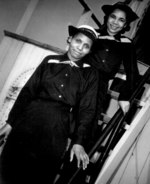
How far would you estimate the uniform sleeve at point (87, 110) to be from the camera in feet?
7.41

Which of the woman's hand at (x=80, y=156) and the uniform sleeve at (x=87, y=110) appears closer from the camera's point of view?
the woman's hand at (x=80, y=156)

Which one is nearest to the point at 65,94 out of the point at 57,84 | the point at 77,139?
the point at 57,84

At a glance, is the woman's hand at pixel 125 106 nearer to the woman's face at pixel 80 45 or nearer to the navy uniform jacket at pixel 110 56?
the navy uniform jacket at pixel 110 56

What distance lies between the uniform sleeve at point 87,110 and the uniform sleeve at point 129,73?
14.7 inches

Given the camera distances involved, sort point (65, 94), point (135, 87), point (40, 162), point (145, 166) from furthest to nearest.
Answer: point (145, 166), point (135, 87), point (65, 94), point (40, 162)

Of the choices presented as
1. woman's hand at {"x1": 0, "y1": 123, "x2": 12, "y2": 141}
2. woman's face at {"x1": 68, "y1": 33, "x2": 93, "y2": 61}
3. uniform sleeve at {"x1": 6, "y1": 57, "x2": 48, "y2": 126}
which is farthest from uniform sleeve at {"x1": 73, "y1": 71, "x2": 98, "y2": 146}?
woman's hand at {"x1": 0, "y1": 123, "x2": 12, "y2": 141}

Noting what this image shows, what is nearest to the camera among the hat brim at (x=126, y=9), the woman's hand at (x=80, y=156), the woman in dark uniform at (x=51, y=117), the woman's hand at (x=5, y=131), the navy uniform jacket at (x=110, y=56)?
the woman's hand at (x=80, y=156)

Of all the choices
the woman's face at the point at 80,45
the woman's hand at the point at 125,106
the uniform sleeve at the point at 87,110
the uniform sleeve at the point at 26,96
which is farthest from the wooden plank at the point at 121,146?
the uniform sleeve at the point at 26,96

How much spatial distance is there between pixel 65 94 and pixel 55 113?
234 millimetres

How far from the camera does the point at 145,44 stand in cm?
628

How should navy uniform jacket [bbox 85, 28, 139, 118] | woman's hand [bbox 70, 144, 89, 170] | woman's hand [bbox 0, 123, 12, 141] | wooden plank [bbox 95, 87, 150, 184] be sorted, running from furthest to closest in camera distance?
navy uniform jacket [bbox 85, 28, 139, 118], wooden plank [bbox 95, 87, 150, 184], woman's hand [bbox 0, 123, 12, 141], woman's hand [bbox 70, 144, 89, 170]

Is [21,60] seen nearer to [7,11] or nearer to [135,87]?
[135,87]

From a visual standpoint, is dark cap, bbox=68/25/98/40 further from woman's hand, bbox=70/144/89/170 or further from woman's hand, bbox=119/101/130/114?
woman's hand, bbox=70/144/89/170

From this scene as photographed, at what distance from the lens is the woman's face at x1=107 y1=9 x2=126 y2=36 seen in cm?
300
